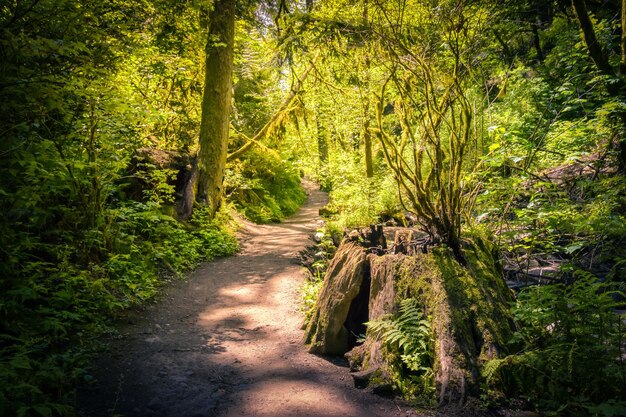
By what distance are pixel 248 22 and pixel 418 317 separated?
44.3ft

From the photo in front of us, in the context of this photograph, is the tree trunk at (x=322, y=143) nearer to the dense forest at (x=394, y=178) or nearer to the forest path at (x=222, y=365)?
the dense forest at (x=394, y=178)

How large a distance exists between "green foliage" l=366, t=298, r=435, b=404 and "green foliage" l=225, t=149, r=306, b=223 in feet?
33.5

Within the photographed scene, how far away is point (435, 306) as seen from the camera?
13.5 feet

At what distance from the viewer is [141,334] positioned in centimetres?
509

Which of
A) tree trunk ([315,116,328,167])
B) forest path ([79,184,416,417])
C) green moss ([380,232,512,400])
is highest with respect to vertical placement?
tree trunk ([315,116,328,167])

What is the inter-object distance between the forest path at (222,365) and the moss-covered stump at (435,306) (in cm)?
38

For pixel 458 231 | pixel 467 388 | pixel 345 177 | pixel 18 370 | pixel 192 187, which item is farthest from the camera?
pixel 345 177

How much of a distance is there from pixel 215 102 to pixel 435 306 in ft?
32.9

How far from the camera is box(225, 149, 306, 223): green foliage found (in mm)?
15289

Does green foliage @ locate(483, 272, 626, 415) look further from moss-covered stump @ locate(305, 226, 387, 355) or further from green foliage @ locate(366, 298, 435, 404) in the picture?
moss-covered stump @ locate(305, 226, 387, 355)

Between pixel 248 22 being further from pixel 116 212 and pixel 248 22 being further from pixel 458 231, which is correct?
pixel 458 231

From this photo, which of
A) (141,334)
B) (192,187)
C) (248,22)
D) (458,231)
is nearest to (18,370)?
(141,334)

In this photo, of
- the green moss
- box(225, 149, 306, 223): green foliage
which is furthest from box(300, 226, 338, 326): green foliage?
box(225, 149, 306, 223): green foliage

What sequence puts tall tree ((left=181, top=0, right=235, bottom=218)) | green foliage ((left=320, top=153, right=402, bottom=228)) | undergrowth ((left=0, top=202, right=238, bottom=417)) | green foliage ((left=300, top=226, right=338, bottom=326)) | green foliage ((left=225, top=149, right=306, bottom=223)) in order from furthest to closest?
green foliage ((left=225, top=149, right=306, bottom=223)), green foliage ((left=320, top=153, right=402, bottom=228)), tall tree ((left=181, top=0, right=235, bottom=218)), green foliage ((left=300, top=226, right=338, bottom=326)), undergrowth ((left=0, top=202, right=238, bottom=417))
